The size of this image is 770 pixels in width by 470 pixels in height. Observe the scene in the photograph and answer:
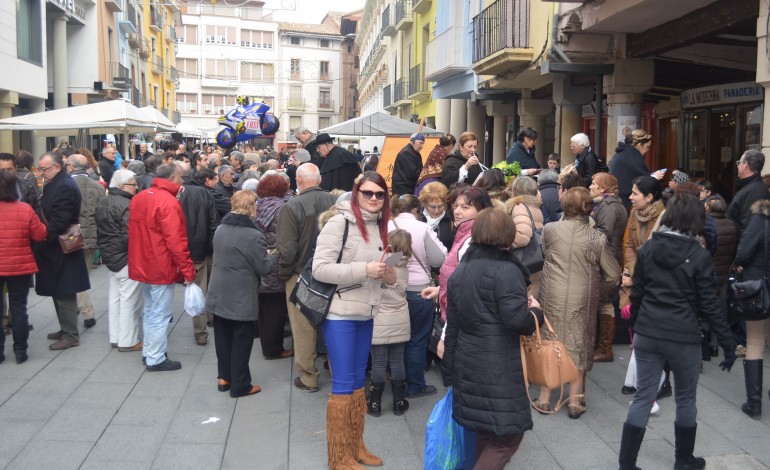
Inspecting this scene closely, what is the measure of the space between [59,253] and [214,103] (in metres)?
61.8

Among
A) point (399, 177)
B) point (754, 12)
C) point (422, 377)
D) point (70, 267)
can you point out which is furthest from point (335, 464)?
point (754, 12)

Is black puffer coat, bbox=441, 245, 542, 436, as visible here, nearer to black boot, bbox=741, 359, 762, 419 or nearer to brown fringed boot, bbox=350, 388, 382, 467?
brown fringed boot, bbox=350, 388, 382, 467

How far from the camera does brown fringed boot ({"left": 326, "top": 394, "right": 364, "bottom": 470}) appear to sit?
4676 mm

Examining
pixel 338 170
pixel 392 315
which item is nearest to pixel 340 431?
pixel 392 315

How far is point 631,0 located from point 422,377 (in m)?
5.59

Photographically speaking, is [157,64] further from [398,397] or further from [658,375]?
[658,375]

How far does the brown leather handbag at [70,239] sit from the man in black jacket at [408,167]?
3.75 m

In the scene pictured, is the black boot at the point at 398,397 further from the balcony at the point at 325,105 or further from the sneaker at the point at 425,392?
the balcony at the point at 325,105

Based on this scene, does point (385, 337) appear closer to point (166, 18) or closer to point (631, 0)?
point (631, 0)

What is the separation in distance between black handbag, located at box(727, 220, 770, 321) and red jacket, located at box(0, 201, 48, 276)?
6020mm

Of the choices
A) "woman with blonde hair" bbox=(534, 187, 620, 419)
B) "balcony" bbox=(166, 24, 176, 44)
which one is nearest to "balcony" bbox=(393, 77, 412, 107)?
"balcony" bbox=(166, 24, 176, 44)

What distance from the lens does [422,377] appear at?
639cm

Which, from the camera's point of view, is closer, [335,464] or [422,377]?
[335,464]

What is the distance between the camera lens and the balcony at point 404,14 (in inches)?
1169
